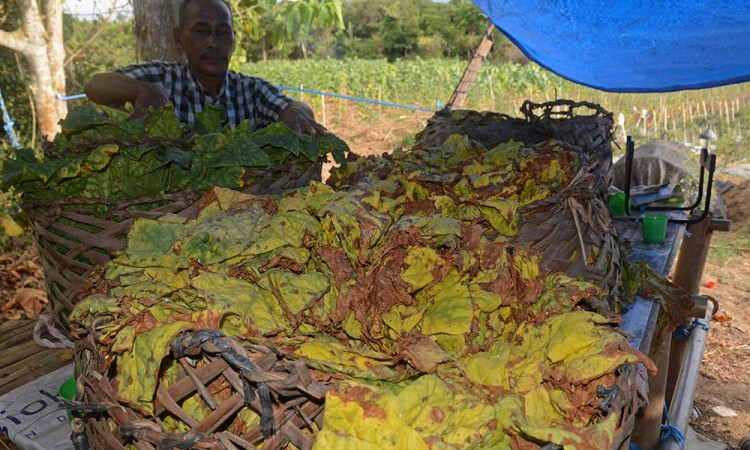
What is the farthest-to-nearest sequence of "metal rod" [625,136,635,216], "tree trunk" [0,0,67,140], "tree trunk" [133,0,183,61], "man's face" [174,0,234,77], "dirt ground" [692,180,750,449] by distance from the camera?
1. "tree trunk" [0,0,67,140]
2. "dirt ground" [692,180,750,449]
3. "tree trunk" [133,0,183,61]
4. "metal rod" [625,136,635,216]
5. "man's face" [174,0,234,77]

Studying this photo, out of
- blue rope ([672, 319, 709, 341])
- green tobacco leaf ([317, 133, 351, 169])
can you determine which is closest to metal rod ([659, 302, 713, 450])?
blue rope ([672, 319, 709, 341])

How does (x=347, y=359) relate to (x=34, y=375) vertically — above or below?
above

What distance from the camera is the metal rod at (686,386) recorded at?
2717 mm

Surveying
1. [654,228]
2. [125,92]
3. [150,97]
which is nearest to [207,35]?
[125,92]

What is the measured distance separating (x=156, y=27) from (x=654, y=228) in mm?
3181

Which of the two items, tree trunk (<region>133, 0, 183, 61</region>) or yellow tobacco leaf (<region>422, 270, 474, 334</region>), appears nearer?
yellow tobacco leaf (<region>422, 270, 474, 334</region>)

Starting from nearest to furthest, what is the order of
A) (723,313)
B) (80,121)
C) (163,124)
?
(80,121), (163,124), (723,313)

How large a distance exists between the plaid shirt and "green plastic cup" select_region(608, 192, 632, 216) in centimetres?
215

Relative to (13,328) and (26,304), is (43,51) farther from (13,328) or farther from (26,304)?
(13,328)

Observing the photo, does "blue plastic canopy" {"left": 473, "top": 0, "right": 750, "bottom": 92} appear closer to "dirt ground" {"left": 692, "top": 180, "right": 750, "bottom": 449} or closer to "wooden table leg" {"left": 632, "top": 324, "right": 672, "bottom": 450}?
"wooden table leg" {"left": 632, "top": 324, "right": 672, "bottom": 450}

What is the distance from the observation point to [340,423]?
835mm

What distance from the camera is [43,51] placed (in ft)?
20.5

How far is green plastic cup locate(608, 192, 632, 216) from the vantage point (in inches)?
137

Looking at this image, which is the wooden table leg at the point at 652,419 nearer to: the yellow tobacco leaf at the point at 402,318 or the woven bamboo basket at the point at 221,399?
the yellow tobacco leaf at the point at 402,318
